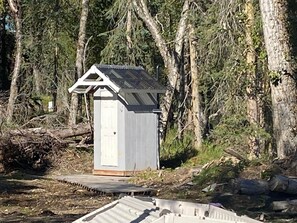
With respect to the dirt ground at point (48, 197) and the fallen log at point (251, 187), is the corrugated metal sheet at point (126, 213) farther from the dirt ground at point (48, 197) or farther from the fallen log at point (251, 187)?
the fallen log at point (251, 187)

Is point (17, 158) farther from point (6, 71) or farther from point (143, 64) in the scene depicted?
point (6, 71)

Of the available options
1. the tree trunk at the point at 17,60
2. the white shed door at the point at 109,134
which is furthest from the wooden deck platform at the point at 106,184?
the tree trunk at the point at 17,60

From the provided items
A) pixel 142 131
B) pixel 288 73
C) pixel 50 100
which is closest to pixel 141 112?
pixel 142 131

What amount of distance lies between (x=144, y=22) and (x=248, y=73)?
20.7 ft

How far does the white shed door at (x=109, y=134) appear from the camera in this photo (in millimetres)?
18156

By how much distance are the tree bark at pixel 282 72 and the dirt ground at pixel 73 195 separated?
118cm

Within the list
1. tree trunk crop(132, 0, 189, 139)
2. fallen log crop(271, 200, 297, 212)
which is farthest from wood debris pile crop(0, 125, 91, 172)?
fallen log crop(271, 200, 297, 212)

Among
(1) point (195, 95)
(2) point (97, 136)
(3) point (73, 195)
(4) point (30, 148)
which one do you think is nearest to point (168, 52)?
(1) point (195, 95)

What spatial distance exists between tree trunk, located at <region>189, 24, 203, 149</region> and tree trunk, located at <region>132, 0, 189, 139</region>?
0.48 metres

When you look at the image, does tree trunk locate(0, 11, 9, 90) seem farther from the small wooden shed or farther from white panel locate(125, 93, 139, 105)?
white panel locate(125, 93, 139, 105)

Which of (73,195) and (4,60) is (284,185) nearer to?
(73,195)

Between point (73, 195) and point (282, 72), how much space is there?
5.35 meters

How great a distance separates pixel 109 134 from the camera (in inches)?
721

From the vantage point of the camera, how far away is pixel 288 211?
11.8 m
